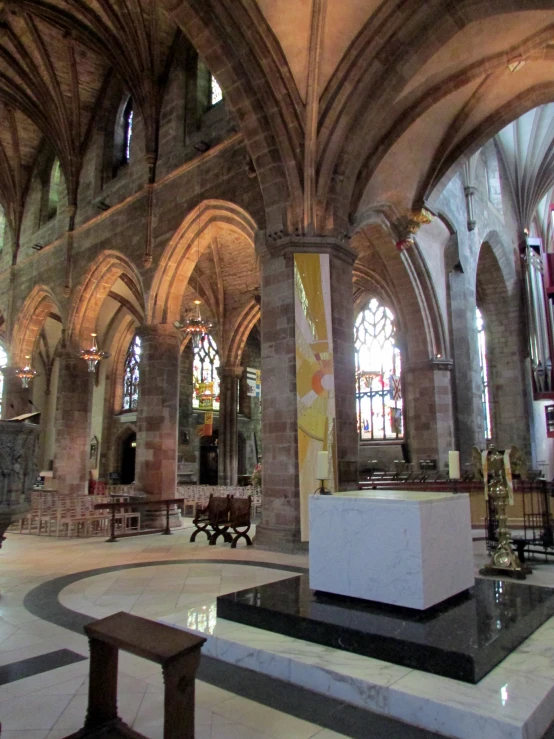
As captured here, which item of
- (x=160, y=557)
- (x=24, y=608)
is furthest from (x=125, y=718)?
(x=160, y=557)

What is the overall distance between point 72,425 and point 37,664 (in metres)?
13.0

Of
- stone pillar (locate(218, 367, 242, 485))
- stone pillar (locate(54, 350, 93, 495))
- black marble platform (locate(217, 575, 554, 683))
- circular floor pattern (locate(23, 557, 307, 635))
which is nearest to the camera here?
black marble platform (locate(217, 575, 554, 683))

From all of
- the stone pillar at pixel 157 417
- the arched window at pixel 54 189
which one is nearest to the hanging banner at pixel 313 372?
the stone pillar at pixel 157 417

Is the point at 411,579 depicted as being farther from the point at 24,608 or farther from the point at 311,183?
the point at 311,183

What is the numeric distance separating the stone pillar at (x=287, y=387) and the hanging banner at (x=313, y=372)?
0.41 feet

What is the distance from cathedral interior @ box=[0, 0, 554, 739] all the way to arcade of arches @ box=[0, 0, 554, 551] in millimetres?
59

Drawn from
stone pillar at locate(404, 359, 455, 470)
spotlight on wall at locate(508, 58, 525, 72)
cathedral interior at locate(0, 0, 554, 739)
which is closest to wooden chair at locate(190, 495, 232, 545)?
cathedral interior at locate(0, 0, 554, 739)

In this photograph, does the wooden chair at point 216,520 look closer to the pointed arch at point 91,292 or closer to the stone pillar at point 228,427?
the pointed arch at point 91,292

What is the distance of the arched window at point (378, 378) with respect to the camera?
19312 millimetres

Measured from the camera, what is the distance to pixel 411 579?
130 inches

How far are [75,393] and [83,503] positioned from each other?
14.9 ft

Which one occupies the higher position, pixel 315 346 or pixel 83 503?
pixel 315 346

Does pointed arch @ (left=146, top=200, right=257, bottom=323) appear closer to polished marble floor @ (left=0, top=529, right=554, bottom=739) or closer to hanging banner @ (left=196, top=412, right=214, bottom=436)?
polished marble floor @ (left=0, top=529, right=554, bottom=739)

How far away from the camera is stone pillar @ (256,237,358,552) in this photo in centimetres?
799
